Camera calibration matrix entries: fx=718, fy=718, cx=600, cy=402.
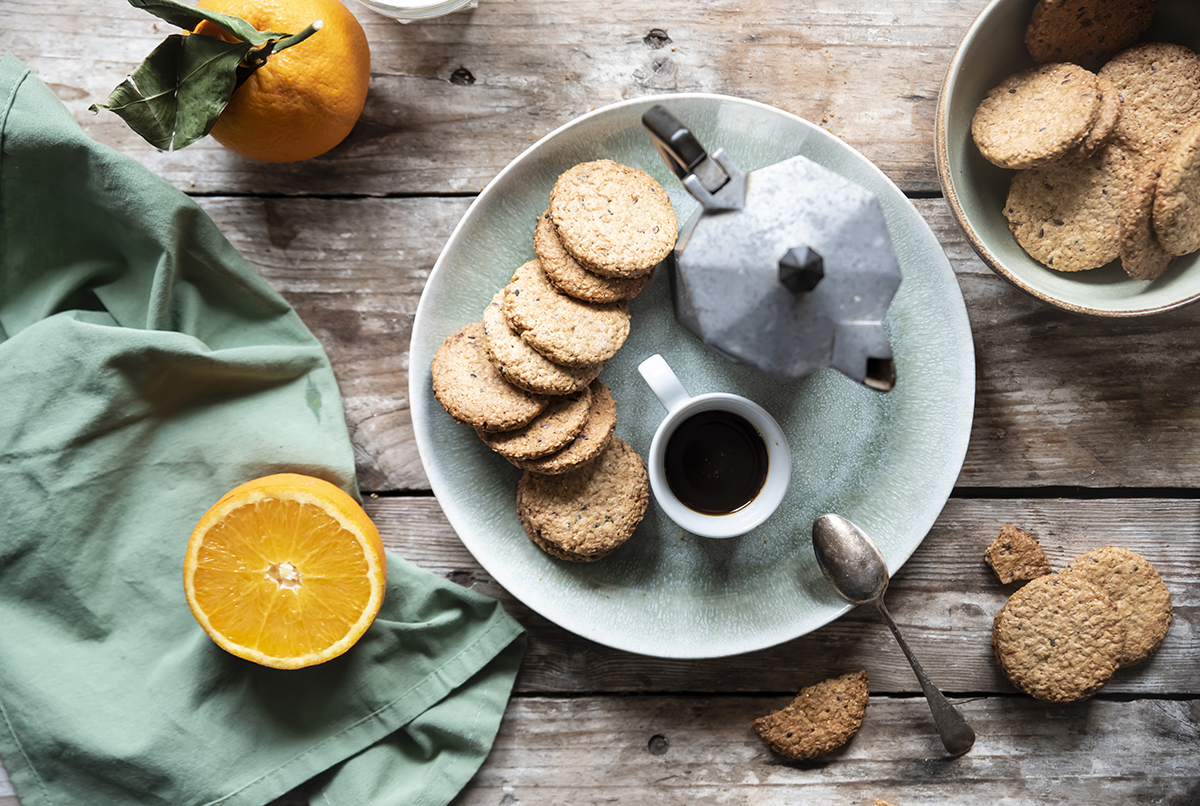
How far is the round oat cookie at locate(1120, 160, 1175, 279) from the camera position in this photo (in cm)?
101

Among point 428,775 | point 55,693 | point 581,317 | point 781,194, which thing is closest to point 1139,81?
point 781,194

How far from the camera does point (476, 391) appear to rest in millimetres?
1122

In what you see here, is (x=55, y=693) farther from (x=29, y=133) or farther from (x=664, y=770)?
(x=664, y=770)

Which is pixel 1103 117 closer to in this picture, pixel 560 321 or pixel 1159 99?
pixel 1159 99

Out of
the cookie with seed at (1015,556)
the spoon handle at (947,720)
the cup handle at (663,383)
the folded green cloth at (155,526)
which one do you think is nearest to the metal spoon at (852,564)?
the spoon handle at (947,720)

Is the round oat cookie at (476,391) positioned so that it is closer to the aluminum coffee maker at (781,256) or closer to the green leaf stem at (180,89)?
the aluminum coffee maker at (781,256)

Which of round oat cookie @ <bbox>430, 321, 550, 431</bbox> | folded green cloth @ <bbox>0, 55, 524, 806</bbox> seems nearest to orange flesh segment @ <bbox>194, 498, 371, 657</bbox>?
folded green cloth @ <bbox>0, 55, 524, 806</bbox>

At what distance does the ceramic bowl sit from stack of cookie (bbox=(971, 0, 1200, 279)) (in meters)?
0.02

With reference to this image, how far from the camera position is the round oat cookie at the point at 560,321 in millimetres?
1082

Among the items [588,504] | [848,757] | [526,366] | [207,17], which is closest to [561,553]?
[588,504]

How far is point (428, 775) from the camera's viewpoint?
1270 millimetres

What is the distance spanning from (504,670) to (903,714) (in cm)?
74

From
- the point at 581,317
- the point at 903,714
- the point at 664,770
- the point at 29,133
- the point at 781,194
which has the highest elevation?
the point at 781,194

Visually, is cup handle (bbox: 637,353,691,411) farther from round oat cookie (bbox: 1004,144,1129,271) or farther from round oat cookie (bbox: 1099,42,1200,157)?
round oat cookie (bbox: 1099,42,1200,157)
